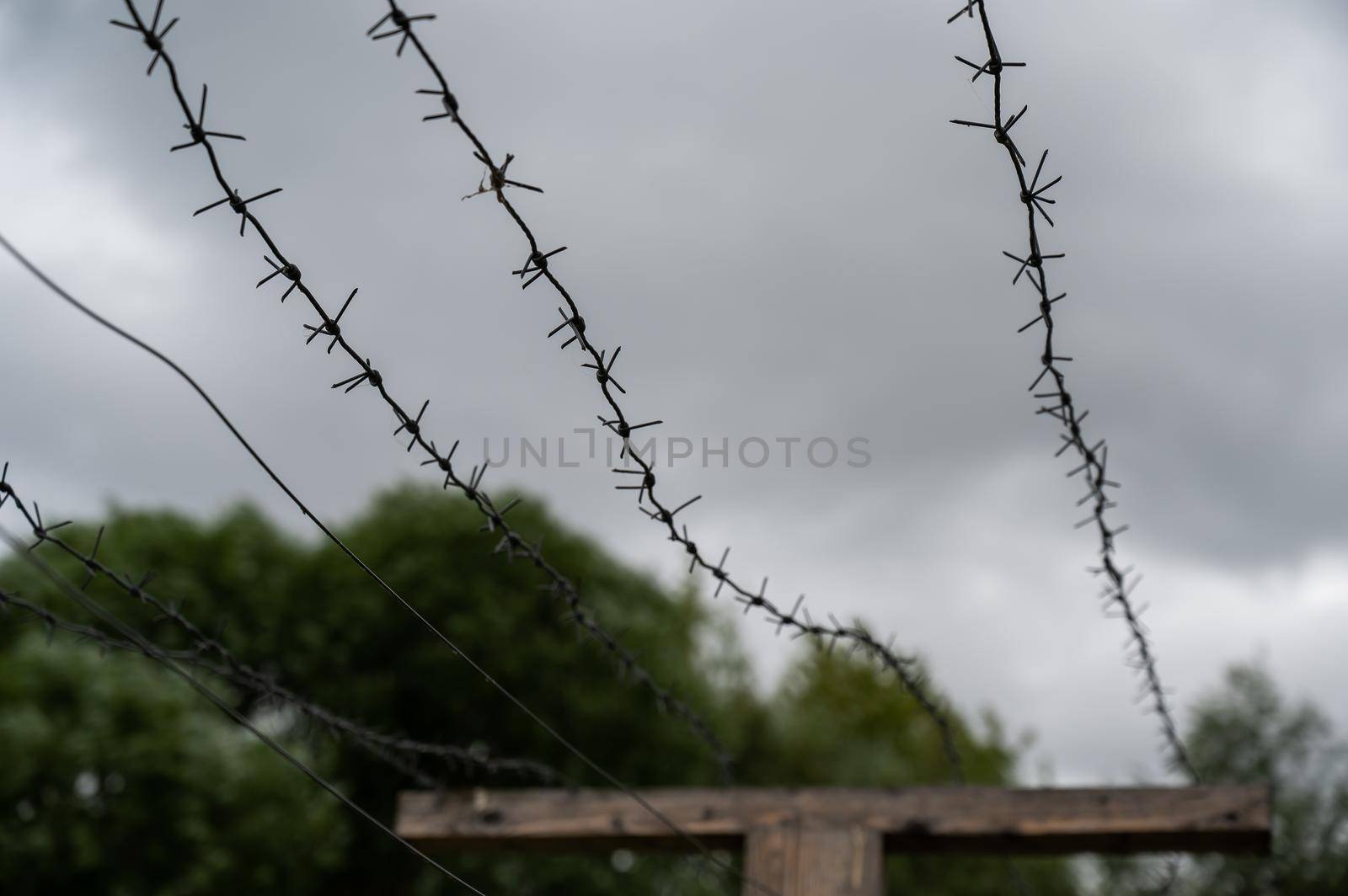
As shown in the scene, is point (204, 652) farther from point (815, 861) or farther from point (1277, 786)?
point (1277, 786)

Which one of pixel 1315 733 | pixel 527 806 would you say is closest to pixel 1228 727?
pixel 1315 733

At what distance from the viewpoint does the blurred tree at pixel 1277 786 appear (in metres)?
9.16

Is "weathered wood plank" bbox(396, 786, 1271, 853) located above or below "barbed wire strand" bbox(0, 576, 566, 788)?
below

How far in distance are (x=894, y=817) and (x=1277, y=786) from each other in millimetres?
8373

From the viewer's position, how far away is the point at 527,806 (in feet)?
8.02

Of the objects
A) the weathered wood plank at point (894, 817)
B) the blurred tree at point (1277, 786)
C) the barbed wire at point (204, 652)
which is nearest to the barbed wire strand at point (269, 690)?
the barbed wire at point (204, 652)

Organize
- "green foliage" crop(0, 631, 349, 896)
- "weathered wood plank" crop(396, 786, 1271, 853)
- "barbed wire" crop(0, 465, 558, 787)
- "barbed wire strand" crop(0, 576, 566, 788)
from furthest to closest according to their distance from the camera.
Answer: "green foliage" crop(0, 631, 349, 896), "weathered wood plank" crop(396, 786, 1271, 853), "barbed wire strand" crop(0, 576, 566, 788), "barbed wire" crop(0, 465, 558, 787)

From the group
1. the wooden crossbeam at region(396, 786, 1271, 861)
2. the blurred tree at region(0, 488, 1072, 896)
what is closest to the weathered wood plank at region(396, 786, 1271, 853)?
the wooden crossbeam at region(396, 786, 1271, 861)

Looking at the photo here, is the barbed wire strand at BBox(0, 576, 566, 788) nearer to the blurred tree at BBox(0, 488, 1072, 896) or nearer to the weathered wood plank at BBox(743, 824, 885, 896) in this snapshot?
the weathered wood plank at BBox(743, 824, 885, 896)

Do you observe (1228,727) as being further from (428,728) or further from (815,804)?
(815,804)

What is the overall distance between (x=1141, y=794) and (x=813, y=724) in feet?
37.0

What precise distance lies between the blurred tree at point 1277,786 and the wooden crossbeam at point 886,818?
26.3 ft

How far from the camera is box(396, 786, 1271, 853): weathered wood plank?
82.7 inches

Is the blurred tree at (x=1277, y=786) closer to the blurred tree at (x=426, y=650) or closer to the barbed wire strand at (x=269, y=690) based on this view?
the blurred tree at (x=426, y=650)
